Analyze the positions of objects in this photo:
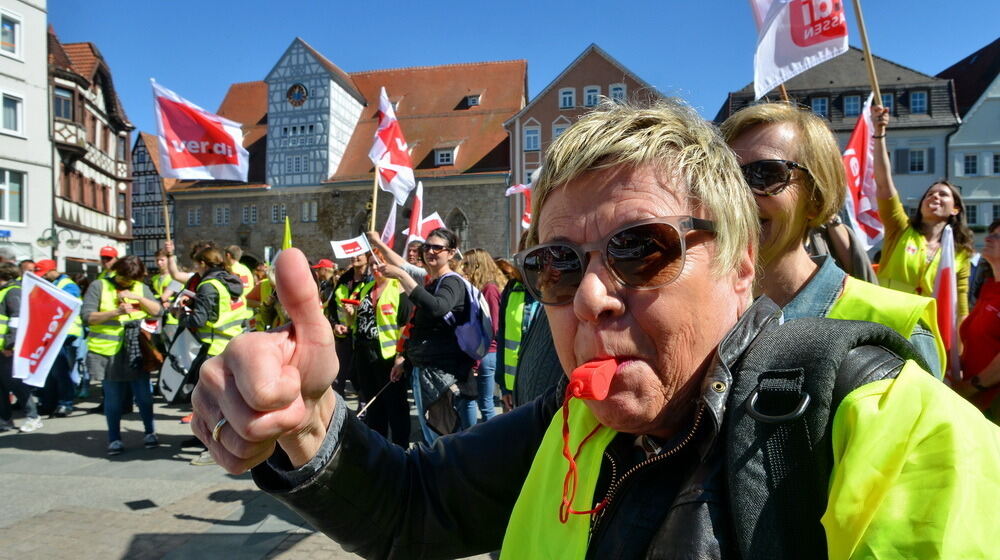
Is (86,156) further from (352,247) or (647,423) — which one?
(647,423)

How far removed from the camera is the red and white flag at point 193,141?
732 cm

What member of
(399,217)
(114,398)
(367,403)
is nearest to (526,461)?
(367,403)

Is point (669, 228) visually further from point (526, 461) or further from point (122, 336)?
point (122, 336)

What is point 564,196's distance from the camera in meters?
1.31

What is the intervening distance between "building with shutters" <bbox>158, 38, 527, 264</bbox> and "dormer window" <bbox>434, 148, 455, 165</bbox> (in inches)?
2.4

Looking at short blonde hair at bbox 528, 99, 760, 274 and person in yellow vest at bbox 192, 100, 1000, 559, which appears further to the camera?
short blonde hair at bbox 528, 99, 760, 274

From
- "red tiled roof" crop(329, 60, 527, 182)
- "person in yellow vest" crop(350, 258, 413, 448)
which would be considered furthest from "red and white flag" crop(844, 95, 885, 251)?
"red tiled roof" crop(329, 60, 527, 182)

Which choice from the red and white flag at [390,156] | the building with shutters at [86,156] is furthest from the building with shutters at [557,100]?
the red and white flag at [390,156]

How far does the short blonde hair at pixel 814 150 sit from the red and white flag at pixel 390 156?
21.9 feet

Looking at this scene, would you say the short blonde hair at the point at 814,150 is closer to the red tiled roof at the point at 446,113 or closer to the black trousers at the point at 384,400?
the black trousers at the point at 384,400

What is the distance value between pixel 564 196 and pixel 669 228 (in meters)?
0.22

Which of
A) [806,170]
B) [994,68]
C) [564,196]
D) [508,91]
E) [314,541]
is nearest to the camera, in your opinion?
[564,196]

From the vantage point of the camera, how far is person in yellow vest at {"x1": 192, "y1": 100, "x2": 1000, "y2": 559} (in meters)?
0.83

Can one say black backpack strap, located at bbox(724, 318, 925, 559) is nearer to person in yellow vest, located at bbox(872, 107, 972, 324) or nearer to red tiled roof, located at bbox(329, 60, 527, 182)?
person in yellow vest, located at bbox(872, 107, 972, 324)
